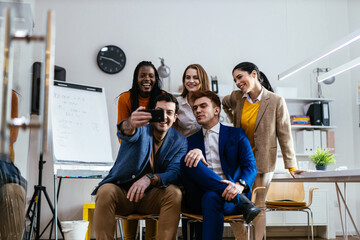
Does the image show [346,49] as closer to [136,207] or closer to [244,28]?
[244,28]

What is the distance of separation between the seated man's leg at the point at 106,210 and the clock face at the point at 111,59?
115 inches

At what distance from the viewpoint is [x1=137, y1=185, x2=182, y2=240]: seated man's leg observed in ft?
6.84

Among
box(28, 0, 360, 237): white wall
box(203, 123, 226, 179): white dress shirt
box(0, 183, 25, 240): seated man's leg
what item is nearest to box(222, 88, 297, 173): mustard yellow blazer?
box(203, 123, 226, 179): white dress shirt

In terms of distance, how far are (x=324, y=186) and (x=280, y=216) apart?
783mm

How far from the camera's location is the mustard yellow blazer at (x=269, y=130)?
8.32 ft

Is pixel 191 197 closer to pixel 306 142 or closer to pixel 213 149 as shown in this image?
pixel 213 149

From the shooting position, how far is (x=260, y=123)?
8.44 feet

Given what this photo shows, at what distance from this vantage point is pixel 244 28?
534cm

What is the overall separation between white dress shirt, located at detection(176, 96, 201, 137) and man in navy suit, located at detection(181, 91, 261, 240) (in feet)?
0.50

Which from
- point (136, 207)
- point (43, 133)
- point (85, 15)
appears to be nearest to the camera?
point (43, 133)

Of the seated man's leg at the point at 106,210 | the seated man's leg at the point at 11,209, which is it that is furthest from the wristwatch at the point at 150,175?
the seated man's leg at the point at 11,209

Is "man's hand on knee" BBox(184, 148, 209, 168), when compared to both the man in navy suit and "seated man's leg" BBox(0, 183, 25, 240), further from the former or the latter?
"seated man's leg" BBox(0, 183, 25, 240)

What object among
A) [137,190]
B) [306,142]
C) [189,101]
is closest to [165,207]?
[137,190]

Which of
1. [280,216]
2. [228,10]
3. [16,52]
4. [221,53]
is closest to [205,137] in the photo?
[16,52]
